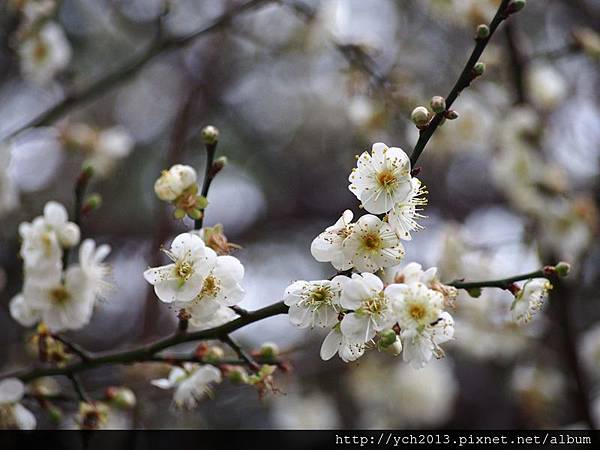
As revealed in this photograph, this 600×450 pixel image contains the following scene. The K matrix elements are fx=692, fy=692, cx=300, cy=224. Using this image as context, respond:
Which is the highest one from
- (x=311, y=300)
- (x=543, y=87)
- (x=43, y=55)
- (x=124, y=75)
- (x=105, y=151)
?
(x=543, y=87)

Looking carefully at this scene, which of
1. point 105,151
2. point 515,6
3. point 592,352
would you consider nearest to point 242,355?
point 515,6

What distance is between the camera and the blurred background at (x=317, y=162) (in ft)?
8.28

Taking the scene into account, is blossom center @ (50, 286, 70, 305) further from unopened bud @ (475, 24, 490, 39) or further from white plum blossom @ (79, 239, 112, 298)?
unopened bud @ (475, 24, 490, 39)

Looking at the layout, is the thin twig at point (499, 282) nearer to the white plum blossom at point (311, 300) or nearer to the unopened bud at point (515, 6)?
the white plum blossom at point (311, 300)

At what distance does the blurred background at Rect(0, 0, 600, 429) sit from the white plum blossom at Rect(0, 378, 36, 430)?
357 mm

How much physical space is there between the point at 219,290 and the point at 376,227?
12.0 inches

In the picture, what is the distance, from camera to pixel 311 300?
1199mm

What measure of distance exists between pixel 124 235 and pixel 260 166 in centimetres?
122

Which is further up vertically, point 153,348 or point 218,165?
point 218,165

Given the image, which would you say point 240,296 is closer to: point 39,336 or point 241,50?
point 39,336

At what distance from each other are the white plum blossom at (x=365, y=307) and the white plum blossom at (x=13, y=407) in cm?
71

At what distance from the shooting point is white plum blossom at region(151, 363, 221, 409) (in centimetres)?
143

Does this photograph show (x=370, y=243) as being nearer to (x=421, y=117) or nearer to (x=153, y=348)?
(x=421, y=117)

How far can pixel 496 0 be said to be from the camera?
8.39ft
